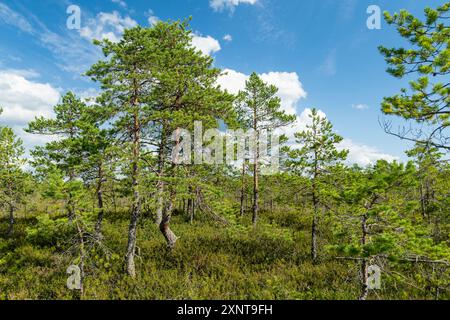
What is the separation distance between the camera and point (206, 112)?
12.0 metres

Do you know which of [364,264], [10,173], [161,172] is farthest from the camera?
[10,173]

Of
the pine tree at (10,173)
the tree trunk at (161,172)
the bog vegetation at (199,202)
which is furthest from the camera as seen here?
the pine tree at (10,173)

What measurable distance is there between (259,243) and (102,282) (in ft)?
28.9

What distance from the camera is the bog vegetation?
241 inches

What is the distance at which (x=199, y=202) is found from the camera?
1066cm

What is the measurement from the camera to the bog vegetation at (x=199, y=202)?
6.12 m

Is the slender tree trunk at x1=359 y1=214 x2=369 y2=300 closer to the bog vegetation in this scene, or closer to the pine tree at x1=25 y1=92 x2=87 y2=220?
the bog vegetation

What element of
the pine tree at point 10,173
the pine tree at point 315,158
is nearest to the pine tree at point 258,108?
the pine tree at point 315,158

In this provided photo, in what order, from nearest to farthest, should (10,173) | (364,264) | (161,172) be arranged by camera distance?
(364,264) → (161,172) → (10,173)

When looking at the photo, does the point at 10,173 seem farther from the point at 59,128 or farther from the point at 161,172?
the point at 161,172

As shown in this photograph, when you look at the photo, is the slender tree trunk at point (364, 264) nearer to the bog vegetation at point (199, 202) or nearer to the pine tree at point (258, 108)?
the bog vegetation at point (199, 202)

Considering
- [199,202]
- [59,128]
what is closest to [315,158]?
[199,202]

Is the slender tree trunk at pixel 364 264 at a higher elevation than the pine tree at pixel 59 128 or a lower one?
lower
